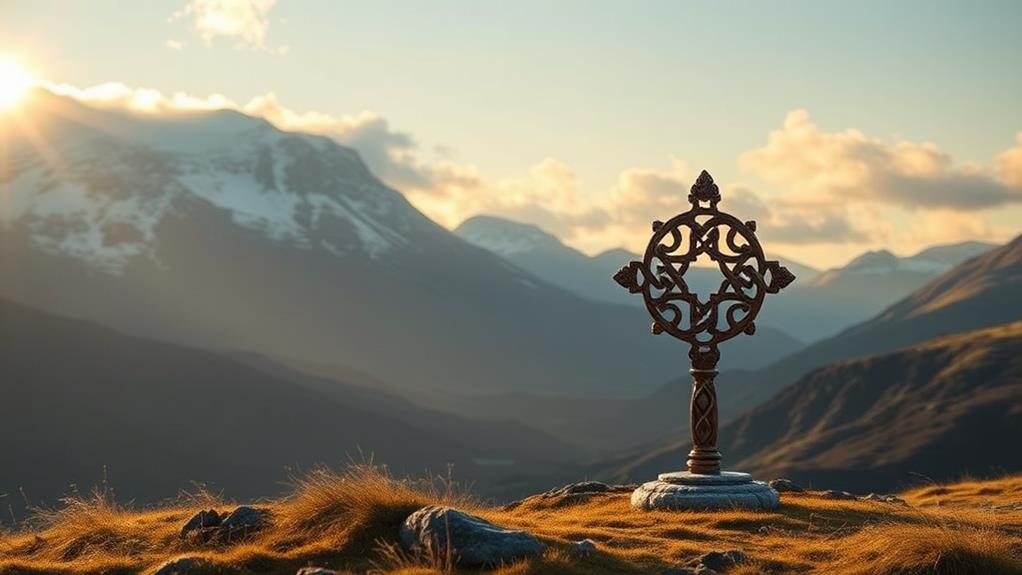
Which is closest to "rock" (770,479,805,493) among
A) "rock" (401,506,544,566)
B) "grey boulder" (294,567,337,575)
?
"rock" (401,506,544,566)

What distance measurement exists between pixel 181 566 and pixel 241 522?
3082 millimetres

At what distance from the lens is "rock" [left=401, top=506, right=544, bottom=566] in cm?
1681

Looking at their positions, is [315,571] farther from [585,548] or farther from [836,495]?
[836,495]

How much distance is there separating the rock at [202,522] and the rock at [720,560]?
815 centimetres

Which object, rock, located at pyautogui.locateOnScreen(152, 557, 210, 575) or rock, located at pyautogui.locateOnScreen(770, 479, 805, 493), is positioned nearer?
rock, located at pyautogui.locateOnScreen(152, 557, 210, 575)

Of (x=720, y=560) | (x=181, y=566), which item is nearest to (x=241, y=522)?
(x=181, y=566)

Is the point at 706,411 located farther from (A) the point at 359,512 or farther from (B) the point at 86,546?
(B) the point at 86,546

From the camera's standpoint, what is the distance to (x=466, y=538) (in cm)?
1702

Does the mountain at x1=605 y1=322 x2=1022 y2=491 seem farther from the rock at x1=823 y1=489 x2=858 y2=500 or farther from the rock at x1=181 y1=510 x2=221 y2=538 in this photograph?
the rock at x1=181 y1=510 x2=221 y2=538

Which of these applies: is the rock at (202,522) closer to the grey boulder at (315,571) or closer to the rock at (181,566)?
the rock at (181,566)

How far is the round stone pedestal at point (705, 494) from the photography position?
24.0 meters

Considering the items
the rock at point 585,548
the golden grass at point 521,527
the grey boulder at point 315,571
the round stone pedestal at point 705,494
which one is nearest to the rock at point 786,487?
the golden grass at point 521,527

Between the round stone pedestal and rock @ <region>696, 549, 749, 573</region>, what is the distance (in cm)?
569

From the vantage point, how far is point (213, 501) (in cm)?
2353
